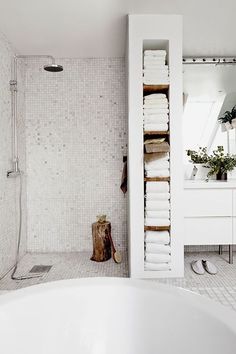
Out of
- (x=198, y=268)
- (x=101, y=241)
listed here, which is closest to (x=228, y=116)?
(x=198, y=268)

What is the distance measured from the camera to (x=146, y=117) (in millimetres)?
2697

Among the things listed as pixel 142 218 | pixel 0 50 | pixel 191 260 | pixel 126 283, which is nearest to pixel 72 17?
pixel 0 50

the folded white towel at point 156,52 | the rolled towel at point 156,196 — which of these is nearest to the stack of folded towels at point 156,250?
the rolled towel at point 156,196

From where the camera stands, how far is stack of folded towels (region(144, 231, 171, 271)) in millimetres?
2732

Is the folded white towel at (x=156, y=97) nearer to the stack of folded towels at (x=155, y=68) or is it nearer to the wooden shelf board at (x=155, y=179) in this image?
the stack of folded towels at (x=155, y=68)

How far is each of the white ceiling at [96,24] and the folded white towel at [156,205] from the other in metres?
1.66

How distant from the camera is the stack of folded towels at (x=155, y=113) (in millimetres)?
2699

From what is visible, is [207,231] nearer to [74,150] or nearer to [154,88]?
[154,88]

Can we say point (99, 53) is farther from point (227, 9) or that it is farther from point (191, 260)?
point (191, 260)

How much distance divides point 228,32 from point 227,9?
465 mm

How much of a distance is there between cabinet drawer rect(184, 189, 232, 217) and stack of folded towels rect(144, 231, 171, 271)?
0.52 m

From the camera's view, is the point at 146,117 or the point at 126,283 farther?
the point at 146,117

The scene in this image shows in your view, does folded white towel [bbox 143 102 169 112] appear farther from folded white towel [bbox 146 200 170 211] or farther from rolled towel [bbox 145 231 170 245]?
rolled towel [bbox 145 231 170 245]

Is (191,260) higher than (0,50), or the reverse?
(0,50)
